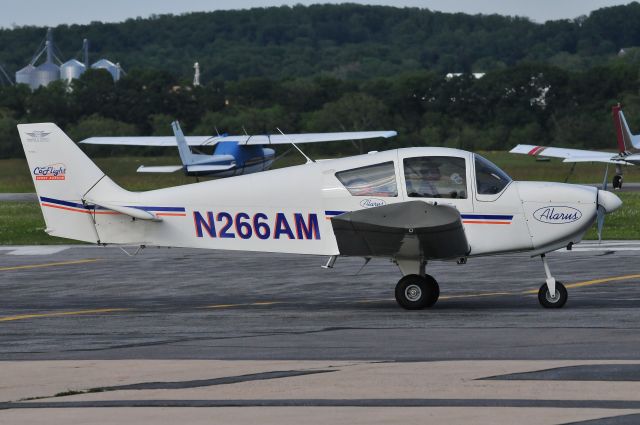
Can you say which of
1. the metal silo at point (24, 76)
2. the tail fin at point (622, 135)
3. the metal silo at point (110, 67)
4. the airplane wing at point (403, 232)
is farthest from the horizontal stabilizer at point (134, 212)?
the metal silo at point (24, 76)

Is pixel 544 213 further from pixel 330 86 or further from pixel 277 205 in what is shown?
pixel 330 86

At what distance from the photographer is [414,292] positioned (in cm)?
1570

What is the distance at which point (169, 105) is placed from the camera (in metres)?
110

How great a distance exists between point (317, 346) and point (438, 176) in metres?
3.65

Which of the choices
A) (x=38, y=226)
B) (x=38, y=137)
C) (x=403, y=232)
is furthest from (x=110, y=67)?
(x=403, y=232)

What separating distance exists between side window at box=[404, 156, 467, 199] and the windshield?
0.19 meters

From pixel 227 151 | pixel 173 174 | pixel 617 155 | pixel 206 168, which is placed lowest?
pixel 617 155

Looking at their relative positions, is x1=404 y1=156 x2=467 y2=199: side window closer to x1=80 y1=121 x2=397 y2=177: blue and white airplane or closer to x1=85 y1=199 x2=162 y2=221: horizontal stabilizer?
x1=85 y1=199 x2=162 y2=221: horizontal stabilizer

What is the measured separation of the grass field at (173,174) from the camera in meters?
62.7

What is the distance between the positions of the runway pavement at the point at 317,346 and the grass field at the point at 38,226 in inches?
303

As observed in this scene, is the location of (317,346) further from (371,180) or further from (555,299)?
(555,299)
